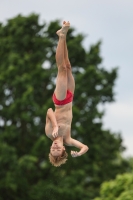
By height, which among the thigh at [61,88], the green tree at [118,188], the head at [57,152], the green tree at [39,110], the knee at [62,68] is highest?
the green tree at [39,110]

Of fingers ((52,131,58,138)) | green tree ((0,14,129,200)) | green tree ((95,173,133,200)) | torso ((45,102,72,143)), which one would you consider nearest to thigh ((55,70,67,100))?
torso ((45,102,72,143))

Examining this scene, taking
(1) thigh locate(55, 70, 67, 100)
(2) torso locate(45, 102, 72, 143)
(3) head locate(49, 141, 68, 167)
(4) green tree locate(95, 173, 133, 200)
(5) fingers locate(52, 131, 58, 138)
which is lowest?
(5) fingers locate(52, 131, 58, 138)

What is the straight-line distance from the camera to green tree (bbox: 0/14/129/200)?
3166cm

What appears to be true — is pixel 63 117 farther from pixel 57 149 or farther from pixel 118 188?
pixel 118 188

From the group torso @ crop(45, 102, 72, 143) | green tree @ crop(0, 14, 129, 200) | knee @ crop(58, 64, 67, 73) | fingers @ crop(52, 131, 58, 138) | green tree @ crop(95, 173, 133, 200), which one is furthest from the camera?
green tree @ crop(0, 14, 129, 200)

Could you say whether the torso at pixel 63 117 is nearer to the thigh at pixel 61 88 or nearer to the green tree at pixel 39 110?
the thigh at pixel 61 88

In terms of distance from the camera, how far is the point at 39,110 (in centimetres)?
3175

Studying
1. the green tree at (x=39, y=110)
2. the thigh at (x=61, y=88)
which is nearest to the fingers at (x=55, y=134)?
the thigh at (x=61, y=88)

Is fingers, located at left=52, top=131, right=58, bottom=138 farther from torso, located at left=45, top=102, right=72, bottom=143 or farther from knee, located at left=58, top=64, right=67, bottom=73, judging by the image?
knee, located at left=58, top=64, right=67, bottom=73

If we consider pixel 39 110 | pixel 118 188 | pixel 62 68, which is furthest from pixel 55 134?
pixel 39 110

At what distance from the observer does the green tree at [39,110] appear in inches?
1246

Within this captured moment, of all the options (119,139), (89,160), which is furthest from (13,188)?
(119,139)

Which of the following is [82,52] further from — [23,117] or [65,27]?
[65,27]

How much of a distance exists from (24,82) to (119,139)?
27.4ft
